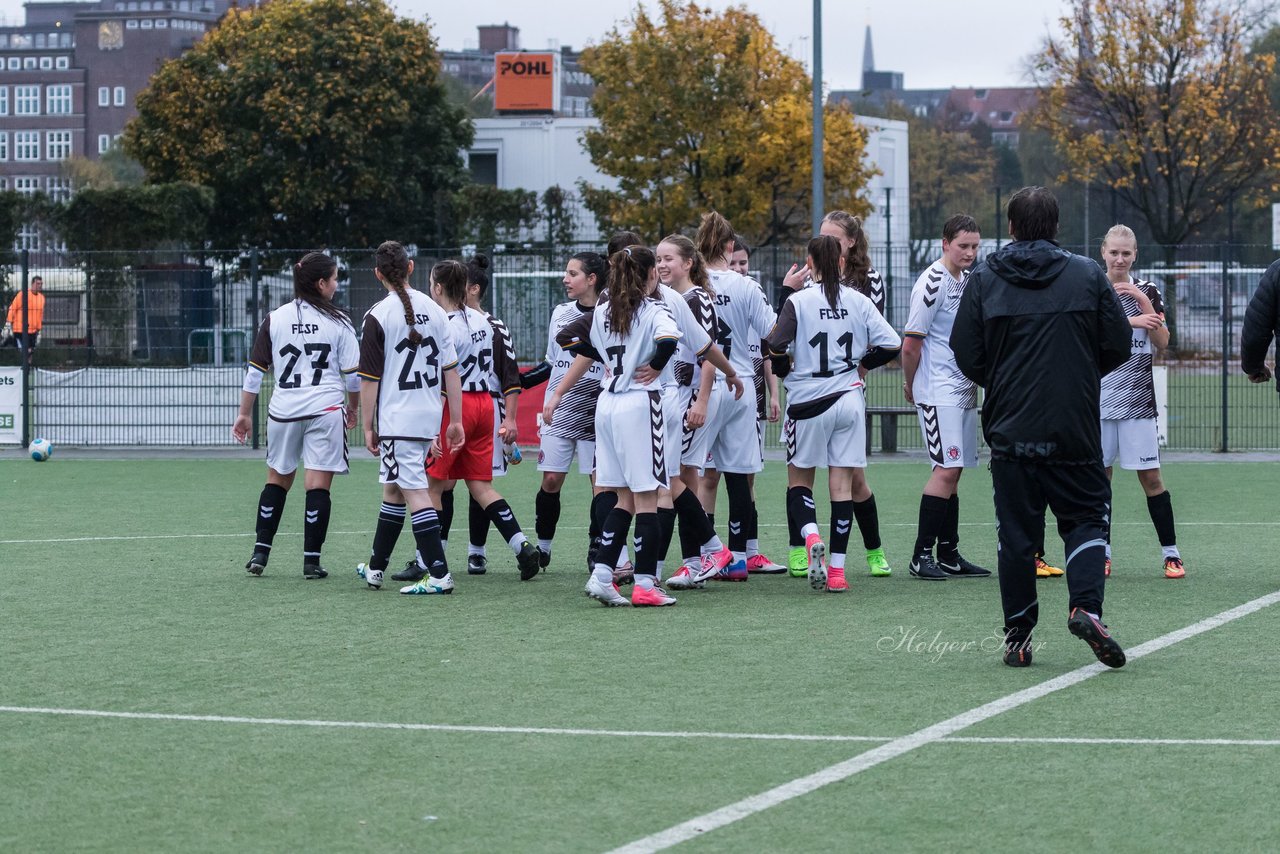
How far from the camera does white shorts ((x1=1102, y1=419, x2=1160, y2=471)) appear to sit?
10078 millimetres

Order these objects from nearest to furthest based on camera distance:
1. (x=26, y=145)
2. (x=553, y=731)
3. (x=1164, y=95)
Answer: (x=553, y=731) < (x=1164, y=95) < (x=26, y=145)

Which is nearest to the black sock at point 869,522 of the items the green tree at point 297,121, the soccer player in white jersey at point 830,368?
the soccer player in white jersey at point 830,368

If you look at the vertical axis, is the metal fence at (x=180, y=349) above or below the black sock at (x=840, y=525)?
above

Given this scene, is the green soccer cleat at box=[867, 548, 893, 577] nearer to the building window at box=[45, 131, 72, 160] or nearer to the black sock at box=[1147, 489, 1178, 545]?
the black sock at box=[1147, 489, 1178, 545]

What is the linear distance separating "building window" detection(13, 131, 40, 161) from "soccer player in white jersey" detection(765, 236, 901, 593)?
135389 millimetres

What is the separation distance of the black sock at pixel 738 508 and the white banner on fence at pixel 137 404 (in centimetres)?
1095

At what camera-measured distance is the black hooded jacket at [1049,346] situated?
7.18 metres

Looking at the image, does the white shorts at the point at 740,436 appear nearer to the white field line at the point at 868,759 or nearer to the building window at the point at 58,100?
the white field line at the point at 868,759

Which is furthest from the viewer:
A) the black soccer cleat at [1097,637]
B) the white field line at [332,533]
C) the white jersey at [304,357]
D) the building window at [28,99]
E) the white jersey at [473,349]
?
the building window at [28,99]

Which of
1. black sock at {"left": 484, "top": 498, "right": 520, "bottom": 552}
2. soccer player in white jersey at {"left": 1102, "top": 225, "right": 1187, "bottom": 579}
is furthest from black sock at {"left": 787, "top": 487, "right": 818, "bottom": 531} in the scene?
soccer player in white jersey at {"left": 1102, "top": 225, "right": 1187, "bottom": 579}

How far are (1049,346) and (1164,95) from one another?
34412mm

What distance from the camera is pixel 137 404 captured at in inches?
803

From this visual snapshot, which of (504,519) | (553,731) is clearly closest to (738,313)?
(504,519)

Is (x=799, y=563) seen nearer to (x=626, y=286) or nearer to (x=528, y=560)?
(x=528, y=560)
